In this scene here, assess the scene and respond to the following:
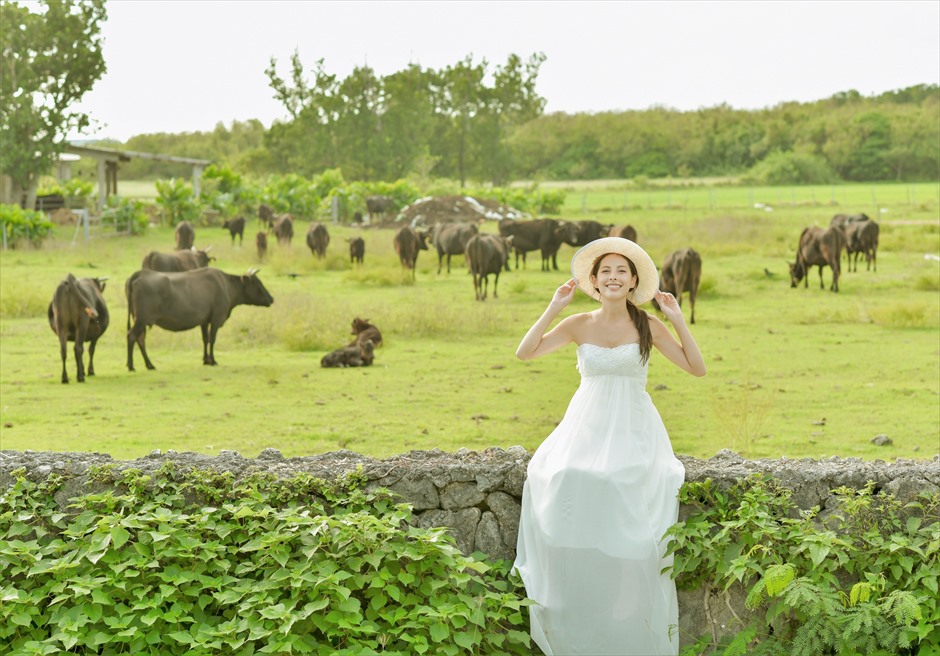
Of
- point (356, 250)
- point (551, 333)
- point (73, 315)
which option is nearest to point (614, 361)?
point (551, 333)

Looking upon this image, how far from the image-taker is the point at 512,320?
65.1 ft

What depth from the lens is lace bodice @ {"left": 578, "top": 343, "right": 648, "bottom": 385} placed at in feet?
18.6

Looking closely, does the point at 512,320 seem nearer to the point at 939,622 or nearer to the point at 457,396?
the point at 457,396

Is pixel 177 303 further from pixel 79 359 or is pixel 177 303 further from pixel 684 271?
pixel 684 271

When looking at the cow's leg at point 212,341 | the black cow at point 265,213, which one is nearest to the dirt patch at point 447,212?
the black cow at point 265,213

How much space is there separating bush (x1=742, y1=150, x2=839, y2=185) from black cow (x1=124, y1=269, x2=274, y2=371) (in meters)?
72.1

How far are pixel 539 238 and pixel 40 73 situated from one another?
76.8 feet

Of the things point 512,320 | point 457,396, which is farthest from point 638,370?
point 512,320

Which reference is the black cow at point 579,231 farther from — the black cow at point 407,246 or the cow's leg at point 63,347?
the cow's leg at point 63,347

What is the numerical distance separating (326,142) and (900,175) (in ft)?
134

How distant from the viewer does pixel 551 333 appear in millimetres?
5918

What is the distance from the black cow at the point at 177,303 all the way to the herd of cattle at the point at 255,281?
1 centimetres

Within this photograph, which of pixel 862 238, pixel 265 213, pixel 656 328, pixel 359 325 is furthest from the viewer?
pixel 265 213

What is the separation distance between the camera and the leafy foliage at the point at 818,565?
205 inches
